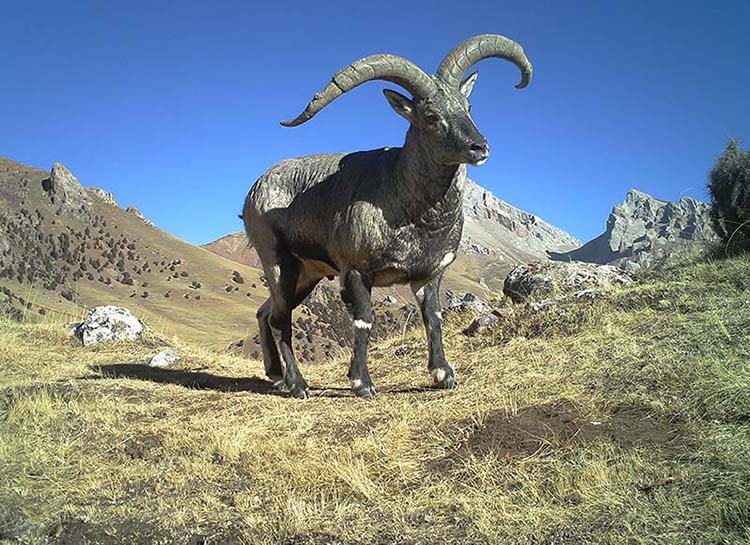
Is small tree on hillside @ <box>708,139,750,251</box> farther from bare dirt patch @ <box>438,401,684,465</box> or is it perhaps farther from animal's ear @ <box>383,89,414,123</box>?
bare dirt patch @ <box>438,401,684,465</box>

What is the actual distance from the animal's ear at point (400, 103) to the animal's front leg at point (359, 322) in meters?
1.66

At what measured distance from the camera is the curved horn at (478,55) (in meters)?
6.06

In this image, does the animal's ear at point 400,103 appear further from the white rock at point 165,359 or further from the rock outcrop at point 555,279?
the white rock at point 165,359

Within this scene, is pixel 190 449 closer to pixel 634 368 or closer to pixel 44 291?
pixel 634 368

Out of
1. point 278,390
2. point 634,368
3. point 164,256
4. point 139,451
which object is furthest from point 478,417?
point 164,256

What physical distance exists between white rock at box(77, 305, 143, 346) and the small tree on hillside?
10.5 m

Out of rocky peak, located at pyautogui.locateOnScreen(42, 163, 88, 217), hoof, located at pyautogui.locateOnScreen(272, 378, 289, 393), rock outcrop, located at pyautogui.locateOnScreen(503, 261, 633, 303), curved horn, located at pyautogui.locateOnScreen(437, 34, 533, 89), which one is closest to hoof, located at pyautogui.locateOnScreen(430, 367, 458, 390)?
hoof, located at pyautogui.locateOnScreen(272, 378, 289, 393)

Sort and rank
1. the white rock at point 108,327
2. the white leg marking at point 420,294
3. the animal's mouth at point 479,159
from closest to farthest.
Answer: the animal's mouth at point 479,159 < the white leg marking at point 420,294 < the white rock at point 108,327

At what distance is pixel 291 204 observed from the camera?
23.1 feet

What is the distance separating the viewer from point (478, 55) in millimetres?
6242

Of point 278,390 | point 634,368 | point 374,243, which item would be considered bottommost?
point 278,390

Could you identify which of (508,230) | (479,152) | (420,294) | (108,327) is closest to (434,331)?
(420,294)

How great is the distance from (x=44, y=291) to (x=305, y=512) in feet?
96.4

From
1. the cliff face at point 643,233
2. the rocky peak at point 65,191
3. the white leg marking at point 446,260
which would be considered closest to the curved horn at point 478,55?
the white leg marking at point 446,260
